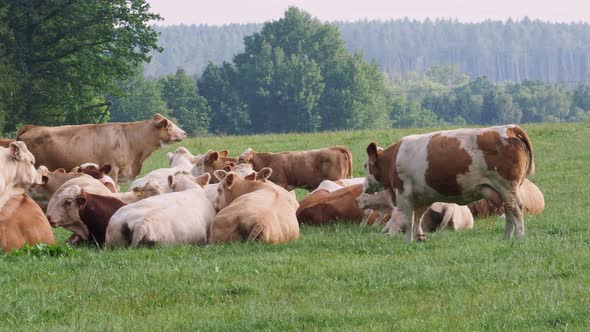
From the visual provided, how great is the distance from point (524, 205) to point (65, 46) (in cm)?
3988

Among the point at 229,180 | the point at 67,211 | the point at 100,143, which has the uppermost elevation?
the point at 229,180

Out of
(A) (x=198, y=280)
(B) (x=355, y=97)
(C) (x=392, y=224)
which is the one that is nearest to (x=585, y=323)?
(A) (x=198, y=280)

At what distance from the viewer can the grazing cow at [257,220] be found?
11680 millimetres

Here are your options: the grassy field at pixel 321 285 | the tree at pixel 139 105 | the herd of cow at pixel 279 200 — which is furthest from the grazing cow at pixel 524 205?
the tree at pixel 139 105

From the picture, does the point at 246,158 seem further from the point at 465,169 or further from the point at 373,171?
the point at 465,169

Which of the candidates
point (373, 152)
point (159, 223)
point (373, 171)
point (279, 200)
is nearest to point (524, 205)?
point (373, 171)

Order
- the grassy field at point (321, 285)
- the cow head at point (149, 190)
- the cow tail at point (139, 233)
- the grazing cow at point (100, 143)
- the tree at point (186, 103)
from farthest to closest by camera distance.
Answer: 1. the tree at point (186, 103)
2. the grazing cow at point (100, 143)
3. the cow head at point (149, 190)
4. the cow tail at point (139, 233)
5. the grassy field at point (321, 285)

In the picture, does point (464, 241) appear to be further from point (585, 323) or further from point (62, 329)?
point (62, 329)

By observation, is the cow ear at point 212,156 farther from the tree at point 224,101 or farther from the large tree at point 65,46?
the tree at point 224,101

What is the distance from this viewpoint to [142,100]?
119m

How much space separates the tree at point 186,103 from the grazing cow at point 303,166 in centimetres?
8617

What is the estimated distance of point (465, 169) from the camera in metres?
11.5

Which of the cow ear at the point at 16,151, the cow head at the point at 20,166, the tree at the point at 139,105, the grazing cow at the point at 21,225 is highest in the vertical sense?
the cow ear at the point at 16,151

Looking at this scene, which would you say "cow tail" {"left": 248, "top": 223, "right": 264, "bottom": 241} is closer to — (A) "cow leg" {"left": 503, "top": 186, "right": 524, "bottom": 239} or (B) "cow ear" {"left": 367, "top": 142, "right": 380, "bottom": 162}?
(B) "cow ear" {"left": 367, "top": 142, "right": 380, "bottom": 162}
